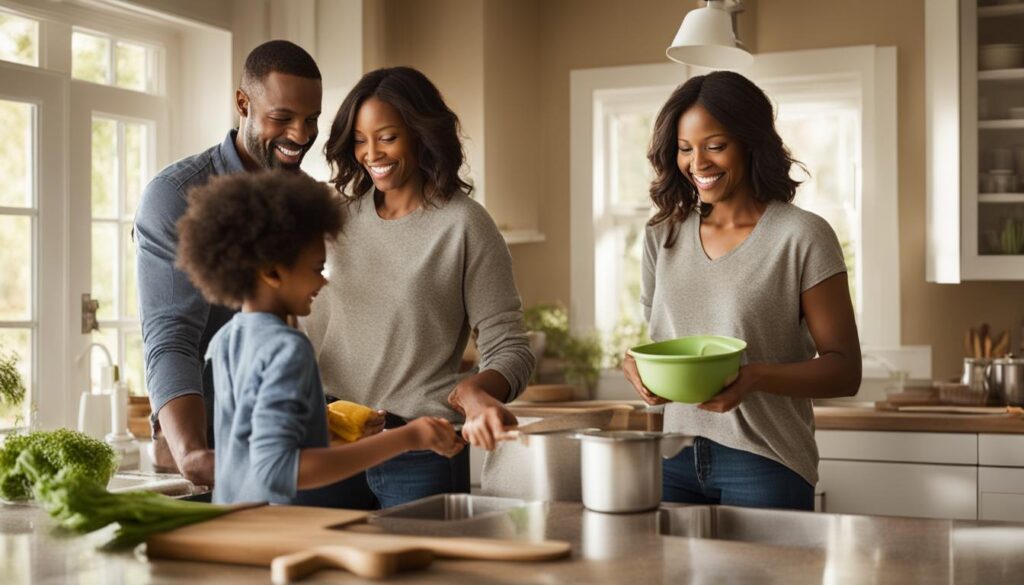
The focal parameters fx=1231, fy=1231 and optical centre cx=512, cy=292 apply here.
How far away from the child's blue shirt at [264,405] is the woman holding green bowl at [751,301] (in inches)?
25.4

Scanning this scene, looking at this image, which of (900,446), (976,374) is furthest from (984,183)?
(900,446)

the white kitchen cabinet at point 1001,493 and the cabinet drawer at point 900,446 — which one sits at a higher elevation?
the cabinet drawer at point 900,446

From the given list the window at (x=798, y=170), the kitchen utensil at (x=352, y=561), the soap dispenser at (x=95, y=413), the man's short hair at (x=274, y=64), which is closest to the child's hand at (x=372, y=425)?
Answer: the kitchen utensil at (x=352, y=561)

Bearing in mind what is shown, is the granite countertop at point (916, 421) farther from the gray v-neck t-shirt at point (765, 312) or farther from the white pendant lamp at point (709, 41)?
the gray v-neck t-shirt at point (765, 312)

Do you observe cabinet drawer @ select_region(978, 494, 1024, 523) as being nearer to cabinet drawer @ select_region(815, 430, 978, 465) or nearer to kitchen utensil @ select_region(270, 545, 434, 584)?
cabinet drawer @ select_region(815, 430, 978, 465)

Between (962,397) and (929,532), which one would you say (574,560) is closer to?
(929,532)

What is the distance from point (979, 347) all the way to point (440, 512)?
3167mm

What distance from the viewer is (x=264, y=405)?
1.46 meters

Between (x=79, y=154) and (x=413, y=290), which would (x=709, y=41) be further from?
(x=413, y=290)

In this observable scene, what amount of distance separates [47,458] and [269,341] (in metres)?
0.64

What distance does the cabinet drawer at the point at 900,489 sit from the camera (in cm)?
367

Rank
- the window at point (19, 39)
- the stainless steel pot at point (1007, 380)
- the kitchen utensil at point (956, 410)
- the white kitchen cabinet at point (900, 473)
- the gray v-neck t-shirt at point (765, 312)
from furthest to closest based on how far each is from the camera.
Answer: the stainless steel pot at point (1007, 380)
the kitchen utensil at point (956, 410)
the white kitchen cabinet at point (900, 473)
the window at point (19, 39)
the gray v-neck t-shirt at point (765, 312)

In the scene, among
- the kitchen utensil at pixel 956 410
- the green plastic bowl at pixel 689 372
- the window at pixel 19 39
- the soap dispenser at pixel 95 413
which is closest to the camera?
the green plastic bowl at pixel 689 372

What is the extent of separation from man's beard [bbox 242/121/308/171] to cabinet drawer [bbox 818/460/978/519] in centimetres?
226
